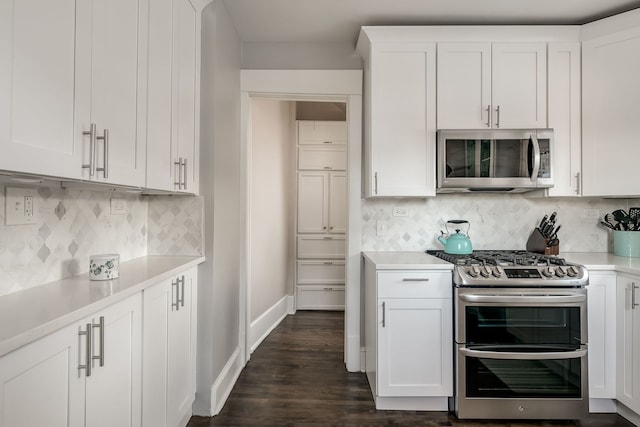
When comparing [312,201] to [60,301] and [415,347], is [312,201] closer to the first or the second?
[415,347]

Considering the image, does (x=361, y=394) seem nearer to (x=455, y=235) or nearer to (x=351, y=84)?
(x=455, y=235)

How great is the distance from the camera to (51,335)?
3.21ft

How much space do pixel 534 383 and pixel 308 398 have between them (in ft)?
4.50

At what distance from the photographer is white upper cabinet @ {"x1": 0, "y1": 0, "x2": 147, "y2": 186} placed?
0.89m

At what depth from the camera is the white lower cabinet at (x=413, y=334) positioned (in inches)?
88.7

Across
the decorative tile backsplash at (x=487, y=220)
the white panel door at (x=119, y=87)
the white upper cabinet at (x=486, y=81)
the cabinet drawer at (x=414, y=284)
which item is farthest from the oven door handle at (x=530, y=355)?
the white panel door at (x=119, y=87)

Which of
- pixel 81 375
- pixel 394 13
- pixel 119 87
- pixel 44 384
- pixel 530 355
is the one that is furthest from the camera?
pixel 394 13

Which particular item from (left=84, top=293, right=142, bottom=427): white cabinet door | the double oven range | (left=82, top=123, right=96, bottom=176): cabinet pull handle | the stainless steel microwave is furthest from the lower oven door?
(left=82, top=123, right=96, bottom=176): cabinet pull handle

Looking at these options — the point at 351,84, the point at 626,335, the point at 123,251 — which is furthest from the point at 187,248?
the point at 626,335

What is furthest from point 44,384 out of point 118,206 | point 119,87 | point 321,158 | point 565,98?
point 321,158

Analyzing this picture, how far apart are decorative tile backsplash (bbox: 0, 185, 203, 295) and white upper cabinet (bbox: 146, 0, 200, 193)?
0.30 metres

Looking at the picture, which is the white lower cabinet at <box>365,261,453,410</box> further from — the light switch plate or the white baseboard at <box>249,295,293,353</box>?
the light switch plate

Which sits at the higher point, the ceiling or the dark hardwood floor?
the ceiling

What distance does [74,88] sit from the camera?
111 cm
